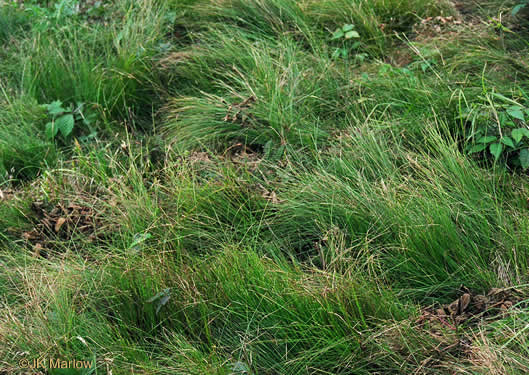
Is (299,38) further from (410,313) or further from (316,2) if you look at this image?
(410,313)

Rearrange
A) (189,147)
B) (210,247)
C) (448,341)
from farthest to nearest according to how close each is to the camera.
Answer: (189,147), (210,247), (448,341)

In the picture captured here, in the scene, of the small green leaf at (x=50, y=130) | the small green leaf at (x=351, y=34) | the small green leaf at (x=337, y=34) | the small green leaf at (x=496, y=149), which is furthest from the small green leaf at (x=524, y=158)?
the small green leaf at (x=50, y=130)

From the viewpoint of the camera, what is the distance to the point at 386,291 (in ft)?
8.95

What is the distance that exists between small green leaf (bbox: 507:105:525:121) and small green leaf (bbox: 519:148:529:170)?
162 millimetres

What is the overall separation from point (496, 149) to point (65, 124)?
2.55 m

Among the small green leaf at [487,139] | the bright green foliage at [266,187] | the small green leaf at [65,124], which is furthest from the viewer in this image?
the small green leaf at [65,124]

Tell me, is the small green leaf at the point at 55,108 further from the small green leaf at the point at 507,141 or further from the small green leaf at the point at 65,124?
the small green leaf at the point at 507,141

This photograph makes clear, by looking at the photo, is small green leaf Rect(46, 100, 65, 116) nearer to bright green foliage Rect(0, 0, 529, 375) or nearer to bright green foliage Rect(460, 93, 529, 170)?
bright green foliage Rect(0, 0, 529, 375)

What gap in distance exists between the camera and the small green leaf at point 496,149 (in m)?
3.33

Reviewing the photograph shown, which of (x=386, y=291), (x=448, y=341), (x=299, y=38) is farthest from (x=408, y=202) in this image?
(x=299, y=38)

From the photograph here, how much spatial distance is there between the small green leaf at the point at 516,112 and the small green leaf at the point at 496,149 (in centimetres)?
17

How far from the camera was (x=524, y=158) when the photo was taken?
3.37m

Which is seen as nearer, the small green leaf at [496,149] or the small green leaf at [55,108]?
the small green leaf at [496,149]

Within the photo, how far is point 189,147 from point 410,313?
5.95 ft
